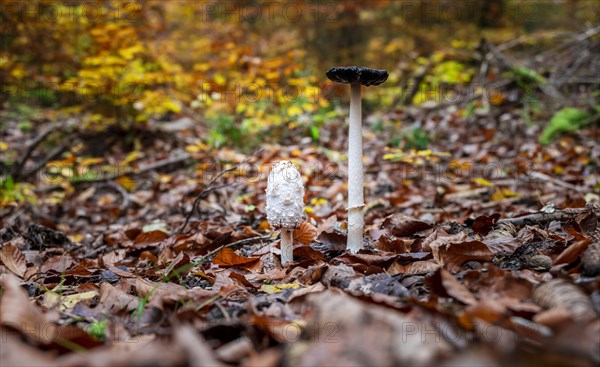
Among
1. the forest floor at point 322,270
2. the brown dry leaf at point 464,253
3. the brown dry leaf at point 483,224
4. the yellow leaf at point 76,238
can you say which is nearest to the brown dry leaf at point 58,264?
the forest floor at point 322,270

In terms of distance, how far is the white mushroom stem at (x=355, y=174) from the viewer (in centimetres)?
243

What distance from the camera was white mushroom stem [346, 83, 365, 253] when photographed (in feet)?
7.98

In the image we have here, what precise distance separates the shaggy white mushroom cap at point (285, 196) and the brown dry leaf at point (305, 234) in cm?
49

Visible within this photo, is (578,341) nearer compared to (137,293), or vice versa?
(578,341)

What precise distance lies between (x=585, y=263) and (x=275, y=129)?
17.7ft

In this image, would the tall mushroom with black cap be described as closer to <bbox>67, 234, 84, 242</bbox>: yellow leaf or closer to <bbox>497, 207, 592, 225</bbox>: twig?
<bbox>497, 207, 592, 225</bbox>: twig

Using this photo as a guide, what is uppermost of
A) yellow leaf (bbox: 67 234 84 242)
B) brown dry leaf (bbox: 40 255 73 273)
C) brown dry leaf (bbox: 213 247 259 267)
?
brown dry leaf (bbox: 213 247 259 267)

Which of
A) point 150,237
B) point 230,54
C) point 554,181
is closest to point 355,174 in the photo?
point 150,237

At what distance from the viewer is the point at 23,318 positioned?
1.45m

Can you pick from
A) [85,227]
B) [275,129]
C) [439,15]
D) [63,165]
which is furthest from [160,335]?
[439,15]

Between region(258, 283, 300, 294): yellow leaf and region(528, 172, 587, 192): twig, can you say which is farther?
region(528, 172, 587, 192): twig

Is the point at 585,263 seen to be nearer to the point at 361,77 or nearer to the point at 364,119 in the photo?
the point at 361,77

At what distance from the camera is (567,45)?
7.34m

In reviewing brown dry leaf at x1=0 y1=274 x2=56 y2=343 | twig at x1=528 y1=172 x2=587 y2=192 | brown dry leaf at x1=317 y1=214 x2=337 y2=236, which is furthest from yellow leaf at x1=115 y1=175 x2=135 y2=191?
twig at x1=528 y1=172 x2=587 y2=192
